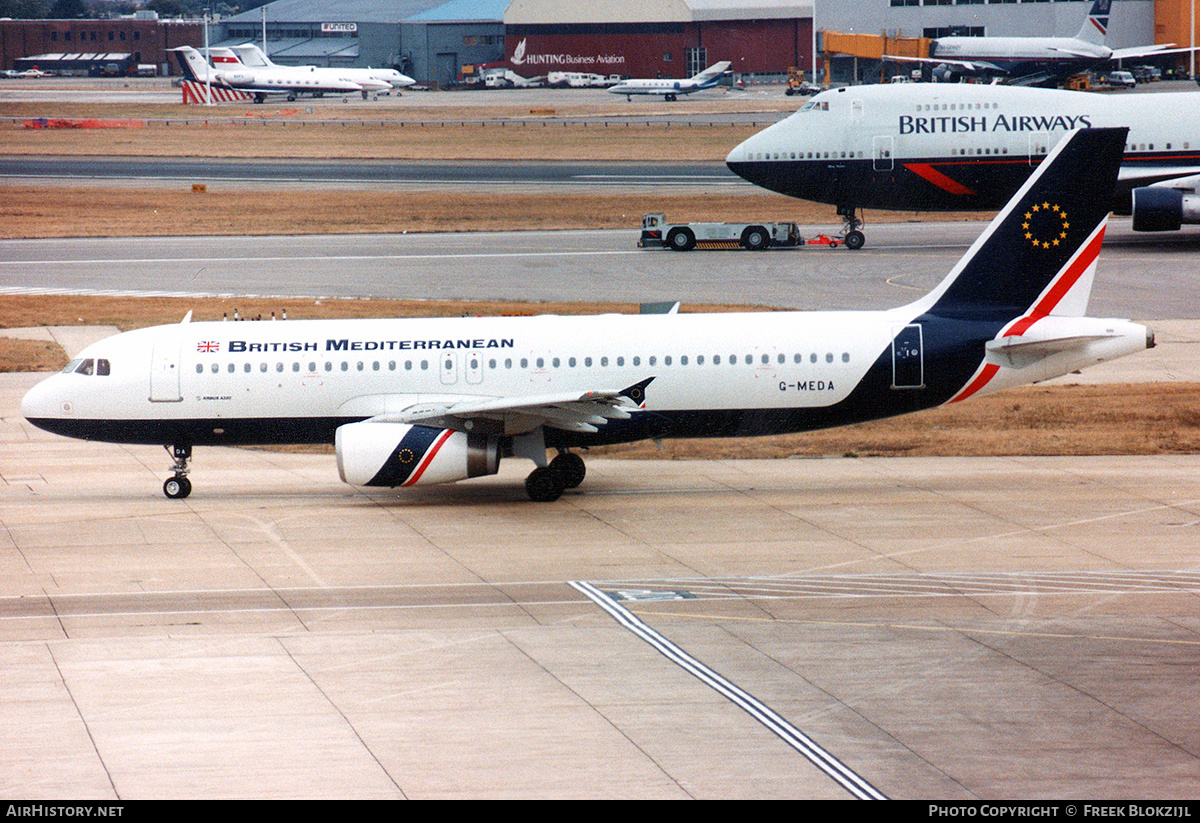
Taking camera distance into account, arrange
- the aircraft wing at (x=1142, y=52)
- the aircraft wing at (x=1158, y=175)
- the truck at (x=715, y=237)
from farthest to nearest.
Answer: the aircraft wing at (x=1142, y=52) → the truck at (x=715, y=237) → the aircraft wing at (x=1158, y=175)

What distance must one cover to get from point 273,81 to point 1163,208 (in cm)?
11824

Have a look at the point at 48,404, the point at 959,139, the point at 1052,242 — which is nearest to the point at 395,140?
Answer: the point at 959,139

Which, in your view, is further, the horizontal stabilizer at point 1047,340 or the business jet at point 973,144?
the business jet at point 973,144

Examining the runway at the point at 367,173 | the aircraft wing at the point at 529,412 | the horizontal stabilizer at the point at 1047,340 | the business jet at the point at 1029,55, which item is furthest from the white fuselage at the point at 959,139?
the business jet at the point at 1029,55

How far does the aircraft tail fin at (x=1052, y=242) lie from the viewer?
29.7 metres

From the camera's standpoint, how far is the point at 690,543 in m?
26.4

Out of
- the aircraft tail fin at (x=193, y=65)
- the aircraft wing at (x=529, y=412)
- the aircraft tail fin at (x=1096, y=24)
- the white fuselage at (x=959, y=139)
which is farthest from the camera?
the aircraft tail fin at (x=193, y=65)

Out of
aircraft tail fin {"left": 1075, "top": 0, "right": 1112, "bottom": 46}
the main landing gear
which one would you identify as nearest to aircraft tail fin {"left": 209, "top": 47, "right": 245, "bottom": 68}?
aircraft tail fin {"left": 1075, "top": 0, "right": 1112, "bottom": 46}

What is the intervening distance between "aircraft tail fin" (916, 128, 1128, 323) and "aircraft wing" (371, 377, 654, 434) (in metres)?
7.39

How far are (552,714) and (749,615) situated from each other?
515 cm

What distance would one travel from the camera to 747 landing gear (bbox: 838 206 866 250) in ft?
216

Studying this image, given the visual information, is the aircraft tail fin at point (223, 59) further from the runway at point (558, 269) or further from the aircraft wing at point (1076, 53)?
the runway at point (558, 269)

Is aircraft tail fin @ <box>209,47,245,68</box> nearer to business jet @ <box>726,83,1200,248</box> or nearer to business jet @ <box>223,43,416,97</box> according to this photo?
business jet @ <box>223,43,416,97</box>

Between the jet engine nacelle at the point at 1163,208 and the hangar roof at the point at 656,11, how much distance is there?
126 m
